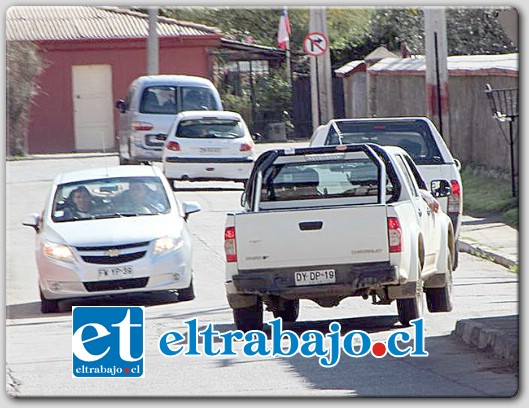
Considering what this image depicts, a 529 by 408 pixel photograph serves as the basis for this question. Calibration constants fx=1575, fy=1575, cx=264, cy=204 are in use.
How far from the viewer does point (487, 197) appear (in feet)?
54.0

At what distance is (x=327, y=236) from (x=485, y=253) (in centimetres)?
553

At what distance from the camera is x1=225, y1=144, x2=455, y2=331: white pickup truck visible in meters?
11.1

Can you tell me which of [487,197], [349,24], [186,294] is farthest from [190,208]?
[487,197]

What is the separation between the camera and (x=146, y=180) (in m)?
13.1

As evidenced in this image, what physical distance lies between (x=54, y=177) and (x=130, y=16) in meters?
1.72

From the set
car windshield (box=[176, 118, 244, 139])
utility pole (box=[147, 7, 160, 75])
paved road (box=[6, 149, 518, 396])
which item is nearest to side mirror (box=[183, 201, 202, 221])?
paved road (box=[6, 149, 518, 396])

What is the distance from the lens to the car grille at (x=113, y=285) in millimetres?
12102

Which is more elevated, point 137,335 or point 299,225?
point 299,225

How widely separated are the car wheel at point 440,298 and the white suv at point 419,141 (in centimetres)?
129

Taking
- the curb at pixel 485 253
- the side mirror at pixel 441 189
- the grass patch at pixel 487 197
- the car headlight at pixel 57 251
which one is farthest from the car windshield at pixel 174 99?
the curb at pixel 485 253

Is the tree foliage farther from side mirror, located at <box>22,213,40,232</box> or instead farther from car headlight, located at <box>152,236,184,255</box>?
side mirror, located at <box>22,213,40,232</box>

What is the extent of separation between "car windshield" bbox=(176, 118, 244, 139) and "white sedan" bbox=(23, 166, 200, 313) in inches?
21.4

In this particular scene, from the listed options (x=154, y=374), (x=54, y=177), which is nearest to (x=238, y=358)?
(x=154, y=374)

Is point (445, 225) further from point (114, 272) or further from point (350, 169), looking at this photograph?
point (114, 272)
